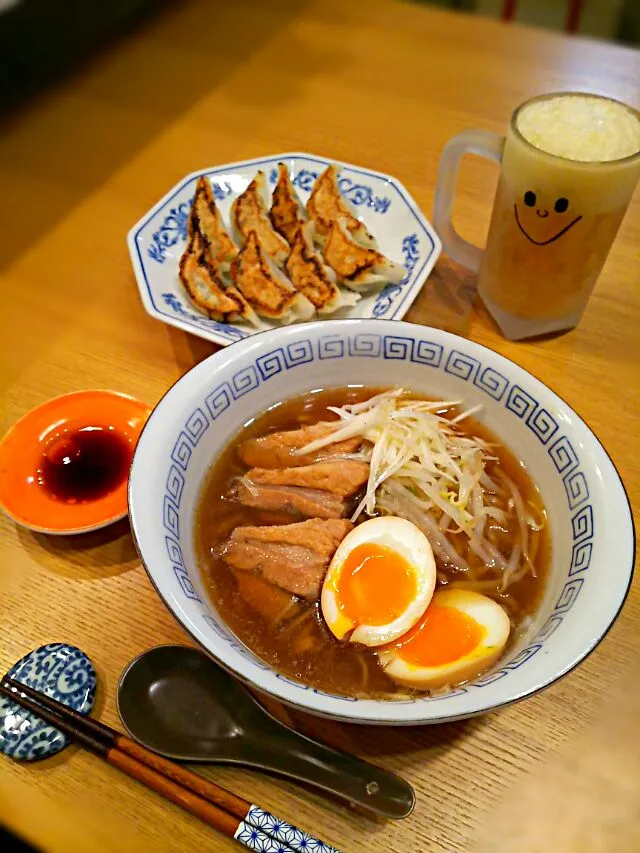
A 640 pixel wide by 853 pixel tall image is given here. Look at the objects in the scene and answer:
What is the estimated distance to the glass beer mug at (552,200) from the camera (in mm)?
1380

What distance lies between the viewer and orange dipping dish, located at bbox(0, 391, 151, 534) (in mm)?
1278

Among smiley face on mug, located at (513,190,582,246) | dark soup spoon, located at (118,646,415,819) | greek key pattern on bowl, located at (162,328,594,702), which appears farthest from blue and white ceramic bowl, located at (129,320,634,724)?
smiley face on mug, located at (513,190,582,246)

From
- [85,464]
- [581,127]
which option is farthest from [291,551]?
[581,127]

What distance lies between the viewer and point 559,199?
1.40 m

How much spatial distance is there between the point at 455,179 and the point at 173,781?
1.41m

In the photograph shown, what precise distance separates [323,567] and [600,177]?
0.96 meters

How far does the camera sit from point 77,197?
6.97ft

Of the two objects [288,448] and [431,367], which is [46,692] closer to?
[288,448]

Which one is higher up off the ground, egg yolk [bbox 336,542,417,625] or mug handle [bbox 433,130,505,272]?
mug handle [bbox 433,130,505,272]

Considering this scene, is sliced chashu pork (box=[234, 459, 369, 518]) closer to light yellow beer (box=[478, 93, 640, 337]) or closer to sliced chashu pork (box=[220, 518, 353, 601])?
sliced chashu pork (box=[220, 518, 353, 601])

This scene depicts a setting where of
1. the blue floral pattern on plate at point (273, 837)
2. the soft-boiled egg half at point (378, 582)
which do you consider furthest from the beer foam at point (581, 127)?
the blue floral pattern on plate at point (273, 837)

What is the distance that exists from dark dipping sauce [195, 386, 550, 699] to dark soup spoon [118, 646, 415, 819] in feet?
0.27

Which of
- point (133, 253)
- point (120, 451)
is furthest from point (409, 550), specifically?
point (133, 253)

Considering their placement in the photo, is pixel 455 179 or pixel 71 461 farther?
pixel 455 179
